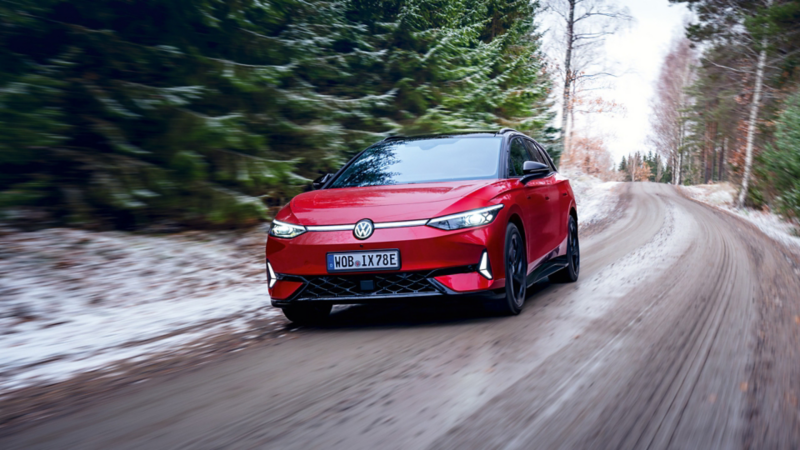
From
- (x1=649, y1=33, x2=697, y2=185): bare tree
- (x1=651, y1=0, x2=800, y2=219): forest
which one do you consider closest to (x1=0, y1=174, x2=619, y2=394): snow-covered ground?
(x1=651, y1=0, x2=800, y2=219): forest

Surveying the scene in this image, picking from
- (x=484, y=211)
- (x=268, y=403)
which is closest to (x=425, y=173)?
(x=484, y=211)

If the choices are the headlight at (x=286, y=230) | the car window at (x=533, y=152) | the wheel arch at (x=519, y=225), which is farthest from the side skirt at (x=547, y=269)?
the headlight at (x=286, y=230)

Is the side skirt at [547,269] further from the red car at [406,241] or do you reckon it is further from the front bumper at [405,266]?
the front bumper at [405,266]

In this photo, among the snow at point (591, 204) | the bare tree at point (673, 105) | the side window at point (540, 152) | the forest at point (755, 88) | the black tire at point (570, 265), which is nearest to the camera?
the black tire at point (570, 265)

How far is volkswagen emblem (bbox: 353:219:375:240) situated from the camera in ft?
15.2

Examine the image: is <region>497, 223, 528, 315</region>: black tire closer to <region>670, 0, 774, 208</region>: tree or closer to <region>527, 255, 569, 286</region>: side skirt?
<region>527, 255, 569, 286</region>: side skirt

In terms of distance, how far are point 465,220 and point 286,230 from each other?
1375mm

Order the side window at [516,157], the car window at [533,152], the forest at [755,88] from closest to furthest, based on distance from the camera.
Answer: the side window at [516,157]
the car window at [533,152]
the forest at [755,88]

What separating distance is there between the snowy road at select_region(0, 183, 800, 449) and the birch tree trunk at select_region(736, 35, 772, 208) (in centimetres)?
2248

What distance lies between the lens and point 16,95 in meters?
6.29

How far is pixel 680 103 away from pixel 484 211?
173 feet

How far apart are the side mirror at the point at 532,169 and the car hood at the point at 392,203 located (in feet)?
1.56

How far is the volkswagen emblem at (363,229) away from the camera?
182 inches

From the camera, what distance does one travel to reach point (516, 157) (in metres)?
6.33
